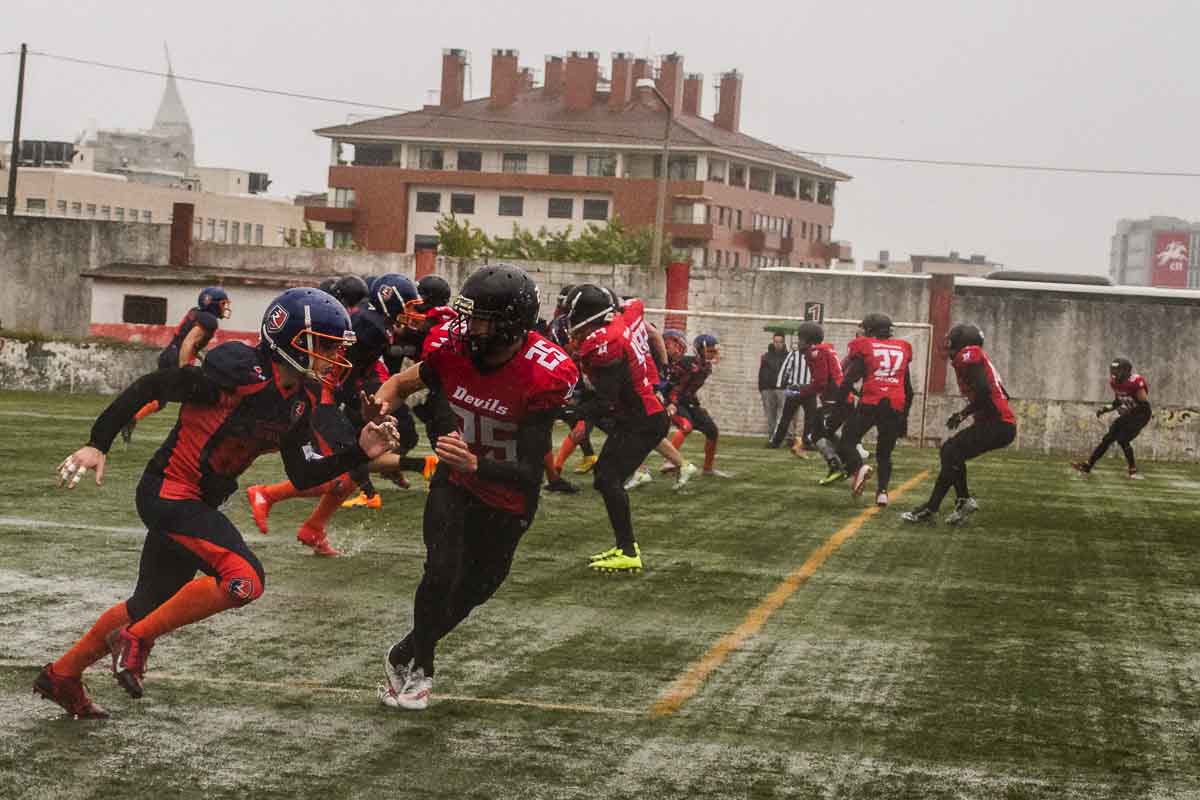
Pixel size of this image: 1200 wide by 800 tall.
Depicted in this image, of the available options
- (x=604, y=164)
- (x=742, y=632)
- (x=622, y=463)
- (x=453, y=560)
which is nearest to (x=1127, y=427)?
(x=622, y=463)

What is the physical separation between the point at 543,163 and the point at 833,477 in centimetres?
8465

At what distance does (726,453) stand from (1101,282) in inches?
746

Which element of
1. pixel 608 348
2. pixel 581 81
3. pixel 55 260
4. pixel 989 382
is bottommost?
pixel 989 382

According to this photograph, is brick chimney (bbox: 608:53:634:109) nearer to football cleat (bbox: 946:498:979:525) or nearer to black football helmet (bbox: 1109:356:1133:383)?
black football helmet (bbox: 1109:356:1133:383)

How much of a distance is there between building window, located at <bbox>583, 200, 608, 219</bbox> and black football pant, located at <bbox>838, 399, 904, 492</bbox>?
84.5 metres

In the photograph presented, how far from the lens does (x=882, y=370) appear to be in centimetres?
1812

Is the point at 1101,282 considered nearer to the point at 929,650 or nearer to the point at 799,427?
the point at 799,427

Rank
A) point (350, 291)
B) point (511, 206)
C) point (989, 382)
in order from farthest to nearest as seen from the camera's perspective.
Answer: point (511, 206)
point (989, 382)
point (350, 291)

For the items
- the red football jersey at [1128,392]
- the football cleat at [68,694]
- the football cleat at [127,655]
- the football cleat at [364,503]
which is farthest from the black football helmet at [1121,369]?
the football cleat at [68,694]

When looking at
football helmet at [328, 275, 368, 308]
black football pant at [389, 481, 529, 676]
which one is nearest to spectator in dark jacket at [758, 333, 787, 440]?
football helmet at [328, 275, 368, 308]

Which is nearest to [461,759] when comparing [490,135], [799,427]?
[799,427]

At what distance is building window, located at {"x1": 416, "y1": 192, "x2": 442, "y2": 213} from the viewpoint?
4151 inches

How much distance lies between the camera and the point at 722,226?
106 meters

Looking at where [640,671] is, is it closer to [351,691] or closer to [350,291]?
[351,691]
